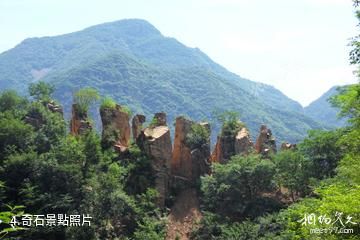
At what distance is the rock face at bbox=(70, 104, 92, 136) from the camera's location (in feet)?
135

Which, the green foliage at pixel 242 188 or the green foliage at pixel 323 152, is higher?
the green foliage at pixel 323 152

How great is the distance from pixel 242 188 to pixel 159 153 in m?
7.25

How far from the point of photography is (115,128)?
131 feet

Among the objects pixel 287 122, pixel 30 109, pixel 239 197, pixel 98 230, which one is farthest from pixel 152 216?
pixel 287 122

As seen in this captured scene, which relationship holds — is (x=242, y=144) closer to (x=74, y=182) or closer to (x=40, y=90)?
(x=74, y=182)

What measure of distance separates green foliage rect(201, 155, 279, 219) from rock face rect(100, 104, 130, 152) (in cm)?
851

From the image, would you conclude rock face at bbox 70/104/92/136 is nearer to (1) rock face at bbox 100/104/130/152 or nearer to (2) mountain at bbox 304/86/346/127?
(1) rock face at bbox 100/104/130/152

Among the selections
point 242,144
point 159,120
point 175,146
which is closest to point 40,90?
point 159,120

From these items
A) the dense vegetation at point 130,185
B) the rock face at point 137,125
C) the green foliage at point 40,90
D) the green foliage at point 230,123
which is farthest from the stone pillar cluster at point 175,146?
the green foliage at point 40,90

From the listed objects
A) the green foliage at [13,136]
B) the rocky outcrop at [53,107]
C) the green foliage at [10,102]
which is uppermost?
the green foliage at [10,102]

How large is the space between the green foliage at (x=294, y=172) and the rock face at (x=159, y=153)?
336 inches

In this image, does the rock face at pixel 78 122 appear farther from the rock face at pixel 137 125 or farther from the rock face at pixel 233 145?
the rock face at pixel 233 145

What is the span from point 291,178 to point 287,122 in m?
86.2

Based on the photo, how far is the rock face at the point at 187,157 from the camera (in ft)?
129
